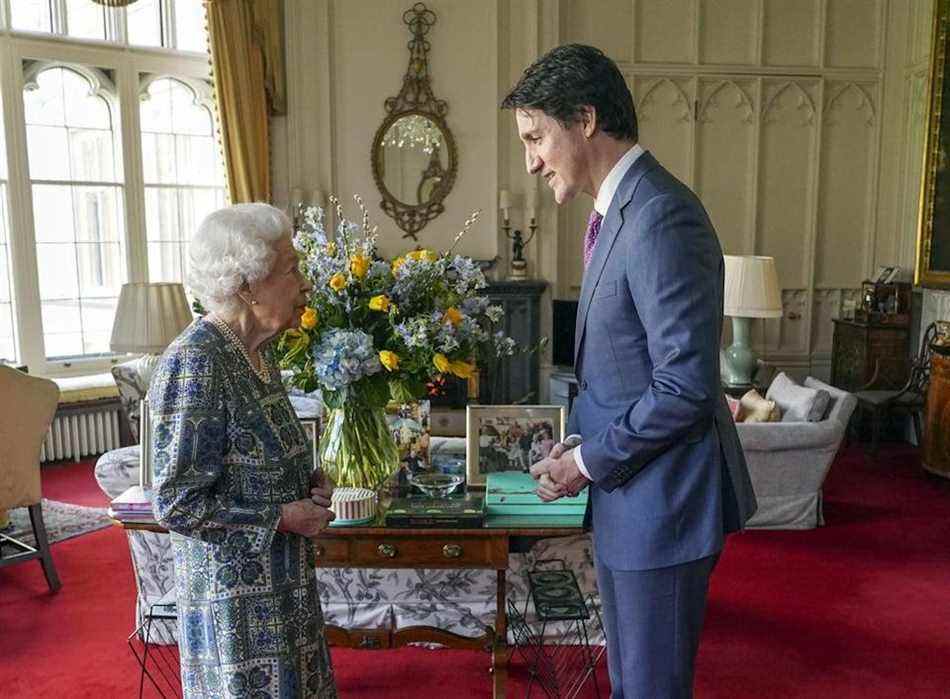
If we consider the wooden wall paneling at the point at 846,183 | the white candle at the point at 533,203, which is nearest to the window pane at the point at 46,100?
the white candle at the point at 533,203

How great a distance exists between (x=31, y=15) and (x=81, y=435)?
10.2 ft

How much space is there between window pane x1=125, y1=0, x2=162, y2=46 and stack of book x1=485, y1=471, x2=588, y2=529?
576 cm

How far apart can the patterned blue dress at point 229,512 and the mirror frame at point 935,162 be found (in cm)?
594

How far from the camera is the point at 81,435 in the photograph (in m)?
6.15

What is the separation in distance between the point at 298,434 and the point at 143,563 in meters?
1.82

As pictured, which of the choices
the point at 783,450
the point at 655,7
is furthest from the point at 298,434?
the point at 655,7

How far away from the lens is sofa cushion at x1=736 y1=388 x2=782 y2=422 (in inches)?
181

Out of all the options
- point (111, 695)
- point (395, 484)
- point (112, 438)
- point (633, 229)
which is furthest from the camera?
point (112, 438)

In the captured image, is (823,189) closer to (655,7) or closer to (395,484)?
(655,7)

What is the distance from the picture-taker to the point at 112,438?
632 cm

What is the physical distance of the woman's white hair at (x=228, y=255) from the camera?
5.32ft

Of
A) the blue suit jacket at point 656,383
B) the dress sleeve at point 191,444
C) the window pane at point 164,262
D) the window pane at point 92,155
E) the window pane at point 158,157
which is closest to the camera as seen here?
the blue suit jacket at point 656,383

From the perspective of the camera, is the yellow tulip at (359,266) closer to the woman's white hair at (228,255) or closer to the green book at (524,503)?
the woman's white hair at (228,255)

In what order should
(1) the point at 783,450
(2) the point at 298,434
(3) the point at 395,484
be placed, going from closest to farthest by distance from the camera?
(2) the point at 298,434 < (3) the point at 395,484 < (1) the point at 783,450
